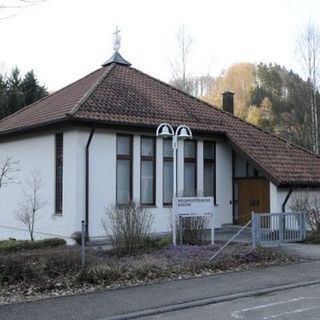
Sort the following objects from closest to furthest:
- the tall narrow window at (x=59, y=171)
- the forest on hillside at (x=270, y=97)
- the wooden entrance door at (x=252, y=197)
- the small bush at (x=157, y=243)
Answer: the small bush at (x=157, y=243) < the tall narrow window at (x=59, y=171) < the wooden entrance door at (x=252, y=197) < the forest on hillside at (x=270, y=97)

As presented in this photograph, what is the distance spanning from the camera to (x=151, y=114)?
20703 mm

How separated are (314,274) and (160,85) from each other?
45.6 ft

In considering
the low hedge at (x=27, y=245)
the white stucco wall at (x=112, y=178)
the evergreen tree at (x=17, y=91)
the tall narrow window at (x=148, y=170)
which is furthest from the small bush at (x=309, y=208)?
the evergreen tree at (x=17, y=91)

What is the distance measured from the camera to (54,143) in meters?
19.8

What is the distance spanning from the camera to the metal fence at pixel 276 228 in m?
15.9

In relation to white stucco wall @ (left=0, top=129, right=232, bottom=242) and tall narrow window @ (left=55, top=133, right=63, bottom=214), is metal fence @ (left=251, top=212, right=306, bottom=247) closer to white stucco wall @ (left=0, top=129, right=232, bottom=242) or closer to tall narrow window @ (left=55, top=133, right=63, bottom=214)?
white stucco wall @ (left=0, top=129, right=232, bottom=242)

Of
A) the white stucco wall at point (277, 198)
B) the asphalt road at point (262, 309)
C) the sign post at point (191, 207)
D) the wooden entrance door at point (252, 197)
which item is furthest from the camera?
the wooden entrance door at point (252, 197)

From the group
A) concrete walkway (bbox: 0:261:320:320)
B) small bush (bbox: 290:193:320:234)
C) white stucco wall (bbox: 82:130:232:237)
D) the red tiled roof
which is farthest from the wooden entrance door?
concrete walkway (bbox: 0:261:320:320)

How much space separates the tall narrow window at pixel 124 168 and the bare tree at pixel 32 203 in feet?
9.04

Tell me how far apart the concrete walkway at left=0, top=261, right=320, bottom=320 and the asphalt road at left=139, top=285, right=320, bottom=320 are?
387 millimetres

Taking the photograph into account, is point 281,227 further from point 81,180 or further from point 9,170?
point 9,170

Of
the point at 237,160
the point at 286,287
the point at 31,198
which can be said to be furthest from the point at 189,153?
the point at 286,287

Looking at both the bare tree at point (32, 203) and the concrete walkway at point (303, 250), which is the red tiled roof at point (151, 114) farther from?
the concrete walkway at point (303, 250)

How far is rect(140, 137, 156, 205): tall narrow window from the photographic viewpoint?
20.3 m
